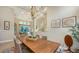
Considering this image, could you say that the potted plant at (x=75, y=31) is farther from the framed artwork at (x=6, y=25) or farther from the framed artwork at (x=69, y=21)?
the framed artwork at (x=6, y=25)

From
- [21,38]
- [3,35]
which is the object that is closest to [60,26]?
[21,38]

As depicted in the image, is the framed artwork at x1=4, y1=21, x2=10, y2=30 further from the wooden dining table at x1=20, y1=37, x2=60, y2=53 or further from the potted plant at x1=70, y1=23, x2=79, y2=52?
the potted plant at x1=70, y1=23, x2=79, y2=52

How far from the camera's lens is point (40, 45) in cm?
221

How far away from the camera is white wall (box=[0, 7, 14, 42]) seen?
85.8 inches

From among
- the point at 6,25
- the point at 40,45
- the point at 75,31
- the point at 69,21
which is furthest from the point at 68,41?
the point at 6,25

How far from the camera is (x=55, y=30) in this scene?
2.23 m

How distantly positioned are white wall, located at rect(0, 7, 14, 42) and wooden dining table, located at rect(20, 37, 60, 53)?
0.17 m

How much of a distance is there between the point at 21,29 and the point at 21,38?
0.13m

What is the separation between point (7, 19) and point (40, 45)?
582mm

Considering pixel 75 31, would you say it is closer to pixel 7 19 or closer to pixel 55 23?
pixel 55 23

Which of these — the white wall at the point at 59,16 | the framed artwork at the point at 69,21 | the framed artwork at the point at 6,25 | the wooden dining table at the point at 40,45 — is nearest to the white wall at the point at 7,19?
the framed artwork at the point at 6,25

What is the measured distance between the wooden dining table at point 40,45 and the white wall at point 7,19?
0.17m
